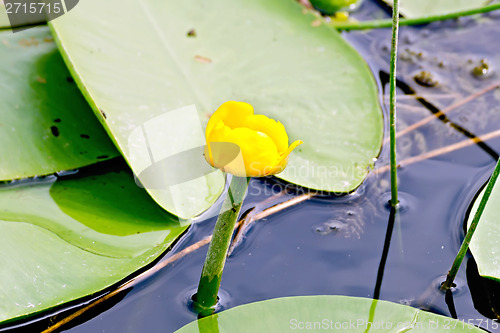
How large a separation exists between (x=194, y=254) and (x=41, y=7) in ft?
3.01

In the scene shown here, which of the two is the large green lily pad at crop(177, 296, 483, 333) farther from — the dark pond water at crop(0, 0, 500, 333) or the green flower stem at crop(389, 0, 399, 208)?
the green flower stem at crop(389, 0, 399, 208)

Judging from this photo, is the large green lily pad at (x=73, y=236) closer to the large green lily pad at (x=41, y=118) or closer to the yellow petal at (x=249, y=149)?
the large green lily pad at (x=41, y=118)

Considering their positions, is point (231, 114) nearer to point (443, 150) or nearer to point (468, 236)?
point (468, 236)

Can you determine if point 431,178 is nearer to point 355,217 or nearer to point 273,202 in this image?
point 355,217

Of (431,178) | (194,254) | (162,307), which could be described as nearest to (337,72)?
(431,178)

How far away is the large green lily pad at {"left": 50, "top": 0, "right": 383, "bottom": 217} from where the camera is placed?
1191mm

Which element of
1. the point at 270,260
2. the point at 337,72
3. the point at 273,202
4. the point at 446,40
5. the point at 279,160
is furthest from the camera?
the point at 446,40

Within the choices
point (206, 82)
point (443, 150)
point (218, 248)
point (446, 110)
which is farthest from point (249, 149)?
point (446, 110)

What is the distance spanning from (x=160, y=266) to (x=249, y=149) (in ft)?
1.55

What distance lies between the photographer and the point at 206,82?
1.36 metres

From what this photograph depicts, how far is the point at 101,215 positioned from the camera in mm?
1150

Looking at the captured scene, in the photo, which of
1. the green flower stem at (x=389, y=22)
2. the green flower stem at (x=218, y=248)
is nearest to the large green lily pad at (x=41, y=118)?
the green flower stem at (x=218, y=248)

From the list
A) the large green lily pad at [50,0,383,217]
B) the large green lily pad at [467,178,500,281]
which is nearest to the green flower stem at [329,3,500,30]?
the large green lily pad at [50,0,383,217]

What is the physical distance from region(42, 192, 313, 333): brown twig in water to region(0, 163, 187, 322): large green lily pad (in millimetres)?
42
